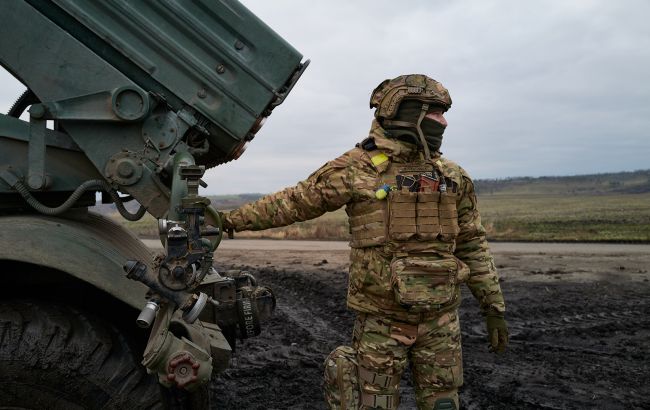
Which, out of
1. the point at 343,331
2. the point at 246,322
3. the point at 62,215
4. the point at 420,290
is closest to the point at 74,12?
the point at 62,215

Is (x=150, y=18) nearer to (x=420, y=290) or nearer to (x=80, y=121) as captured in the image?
(x=80, y=121)

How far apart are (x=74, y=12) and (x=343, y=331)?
4942 mm

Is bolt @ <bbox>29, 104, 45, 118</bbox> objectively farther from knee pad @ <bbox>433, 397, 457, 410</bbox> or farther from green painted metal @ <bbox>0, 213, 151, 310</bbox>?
knee pad @ <bbox>433, 397, 457, 410</bbox>

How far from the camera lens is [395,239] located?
3.60 meters

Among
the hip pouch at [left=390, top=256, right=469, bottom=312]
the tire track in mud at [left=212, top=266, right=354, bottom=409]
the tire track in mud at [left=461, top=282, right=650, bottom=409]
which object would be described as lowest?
the tire track in mud at [left=461, top=282, right=650, bottom=409]

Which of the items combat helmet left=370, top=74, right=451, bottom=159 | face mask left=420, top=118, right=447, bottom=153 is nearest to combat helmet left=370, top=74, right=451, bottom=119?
combat helmet left=370, top=74, right=451, bottom=159

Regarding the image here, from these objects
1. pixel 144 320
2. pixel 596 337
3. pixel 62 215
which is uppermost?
pixel 62 215

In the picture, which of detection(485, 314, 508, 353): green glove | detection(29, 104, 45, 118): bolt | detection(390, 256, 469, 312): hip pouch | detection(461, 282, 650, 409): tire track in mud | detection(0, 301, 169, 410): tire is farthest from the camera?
detection(461, 282, 650, 409): tire track in mud

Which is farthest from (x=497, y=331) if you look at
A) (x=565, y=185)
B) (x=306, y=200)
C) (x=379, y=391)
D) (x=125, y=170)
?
(x=565, y=185)

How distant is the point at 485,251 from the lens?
4.09 meters

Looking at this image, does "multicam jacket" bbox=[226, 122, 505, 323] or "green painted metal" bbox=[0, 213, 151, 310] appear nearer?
"green painted metal" bbox=[0, 213, 151, 310]

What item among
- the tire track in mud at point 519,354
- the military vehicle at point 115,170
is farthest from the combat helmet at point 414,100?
the tire track in mud at point 519,354

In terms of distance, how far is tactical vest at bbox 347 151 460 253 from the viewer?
3.60m

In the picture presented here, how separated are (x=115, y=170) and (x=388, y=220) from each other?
5.13ft
